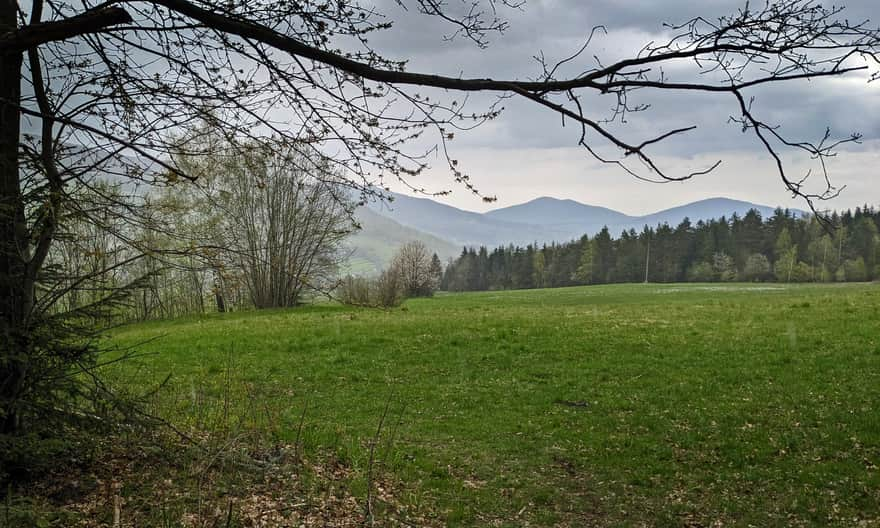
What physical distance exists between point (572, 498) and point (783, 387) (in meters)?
6.20

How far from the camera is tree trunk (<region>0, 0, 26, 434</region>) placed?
14.3ft

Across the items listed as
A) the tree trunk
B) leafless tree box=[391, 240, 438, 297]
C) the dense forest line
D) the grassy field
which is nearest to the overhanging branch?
the tree trunk

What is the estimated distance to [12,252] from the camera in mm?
4508

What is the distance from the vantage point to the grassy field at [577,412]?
21.0 feet

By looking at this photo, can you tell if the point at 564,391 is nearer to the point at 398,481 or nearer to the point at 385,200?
the point at 398,481

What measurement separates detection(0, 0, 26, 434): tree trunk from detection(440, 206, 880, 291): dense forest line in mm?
67483

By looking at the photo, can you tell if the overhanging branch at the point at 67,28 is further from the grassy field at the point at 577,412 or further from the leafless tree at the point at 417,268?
the leafless tree at the point at 417,268

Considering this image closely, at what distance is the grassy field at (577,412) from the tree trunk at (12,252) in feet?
5.87

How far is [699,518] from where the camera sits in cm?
607

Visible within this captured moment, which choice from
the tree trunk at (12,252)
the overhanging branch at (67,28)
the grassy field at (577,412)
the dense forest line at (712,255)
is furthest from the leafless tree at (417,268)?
the overhanging branch at (67,28)

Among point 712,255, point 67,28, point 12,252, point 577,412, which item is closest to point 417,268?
point 712,255

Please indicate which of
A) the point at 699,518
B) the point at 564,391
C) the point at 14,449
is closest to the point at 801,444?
the point at 699,518

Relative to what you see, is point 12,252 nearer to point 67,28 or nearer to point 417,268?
point 67,28

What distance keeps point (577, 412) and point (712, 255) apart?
75737 millimetres
